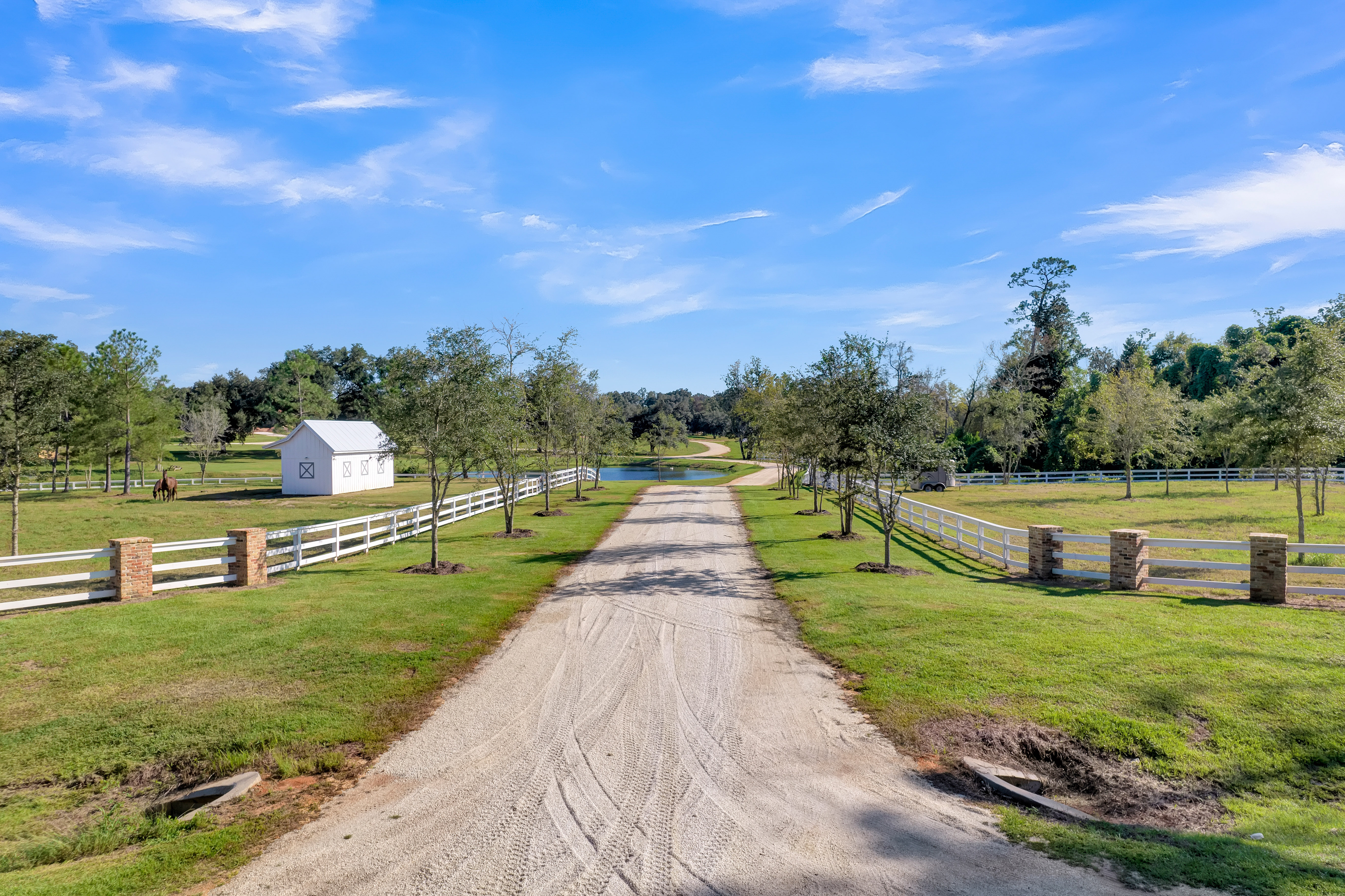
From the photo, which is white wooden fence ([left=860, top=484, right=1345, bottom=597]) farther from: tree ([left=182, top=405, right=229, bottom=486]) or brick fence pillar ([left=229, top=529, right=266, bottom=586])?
tree ([left=182, top=405, right=229, bottom=486])

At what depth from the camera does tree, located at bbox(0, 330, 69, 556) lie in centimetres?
2050

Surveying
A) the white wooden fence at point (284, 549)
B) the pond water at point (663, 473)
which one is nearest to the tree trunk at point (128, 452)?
the white wooden fence at point (284, 549)

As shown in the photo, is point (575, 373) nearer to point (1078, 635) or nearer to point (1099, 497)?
point (1078, 635)

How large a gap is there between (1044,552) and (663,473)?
54.9 m

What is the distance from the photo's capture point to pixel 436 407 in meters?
15.7

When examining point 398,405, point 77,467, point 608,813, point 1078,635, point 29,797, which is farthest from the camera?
point 77,467

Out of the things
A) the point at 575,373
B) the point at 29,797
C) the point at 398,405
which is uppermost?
the point at 575,373

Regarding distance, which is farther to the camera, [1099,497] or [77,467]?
[77,467]

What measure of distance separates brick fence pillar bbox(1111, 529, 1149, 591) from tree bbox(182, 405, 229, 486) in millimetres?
55402

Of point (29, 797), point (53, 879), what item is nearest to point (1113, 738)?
point (53, 879)

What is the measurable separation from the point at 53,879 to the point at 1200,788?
9.25 meters

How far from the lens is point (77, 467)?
54.3m

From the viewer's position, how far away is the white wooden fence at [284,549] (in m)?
11.0

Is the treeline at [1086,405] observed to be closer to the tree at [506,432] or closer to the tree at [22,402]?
the tree at [506,432]
